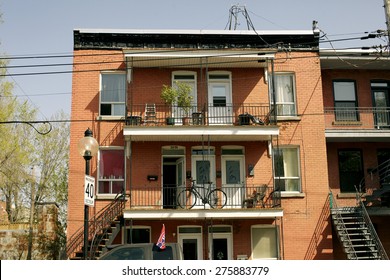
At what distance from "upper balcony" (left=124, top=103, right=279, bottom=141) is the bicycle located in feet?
6.81

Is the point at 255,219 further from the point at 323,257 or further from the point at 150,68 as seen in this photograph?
the point at 150,68

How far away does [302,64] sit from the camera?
23.3 metres

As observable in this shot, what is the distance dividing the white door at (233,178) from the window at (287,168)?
4.77 ft

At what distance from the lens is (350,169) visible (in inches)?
926

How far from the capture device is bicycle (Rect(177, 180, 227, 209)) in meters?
20.2

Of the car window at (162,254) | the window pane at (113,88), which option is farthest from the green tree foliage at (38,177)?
the car window at (162,254)

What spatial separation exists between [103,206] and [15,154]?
8397 millimetres

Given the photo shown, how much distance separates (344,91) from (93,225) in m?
12.6

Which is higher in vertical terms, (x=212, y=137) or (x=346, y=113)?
(x=346, y=113)

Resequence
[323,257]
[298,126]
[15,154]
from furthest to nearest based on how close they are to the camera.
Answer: [15,154] < [298,126] < [323,257]

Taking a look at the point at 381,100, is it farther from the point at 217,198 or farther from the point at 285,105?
the point at 217,198

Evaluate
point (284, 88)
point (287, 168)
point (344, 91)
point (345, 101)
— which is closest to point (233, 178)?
point (287, 168)

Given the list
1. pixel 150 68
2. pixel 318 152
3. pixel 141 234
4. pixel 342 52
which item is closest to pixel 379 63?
pixel 342 52

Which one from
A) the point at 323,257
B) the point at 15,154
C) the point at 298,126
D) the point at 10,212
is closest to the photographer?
the point at 323,257
